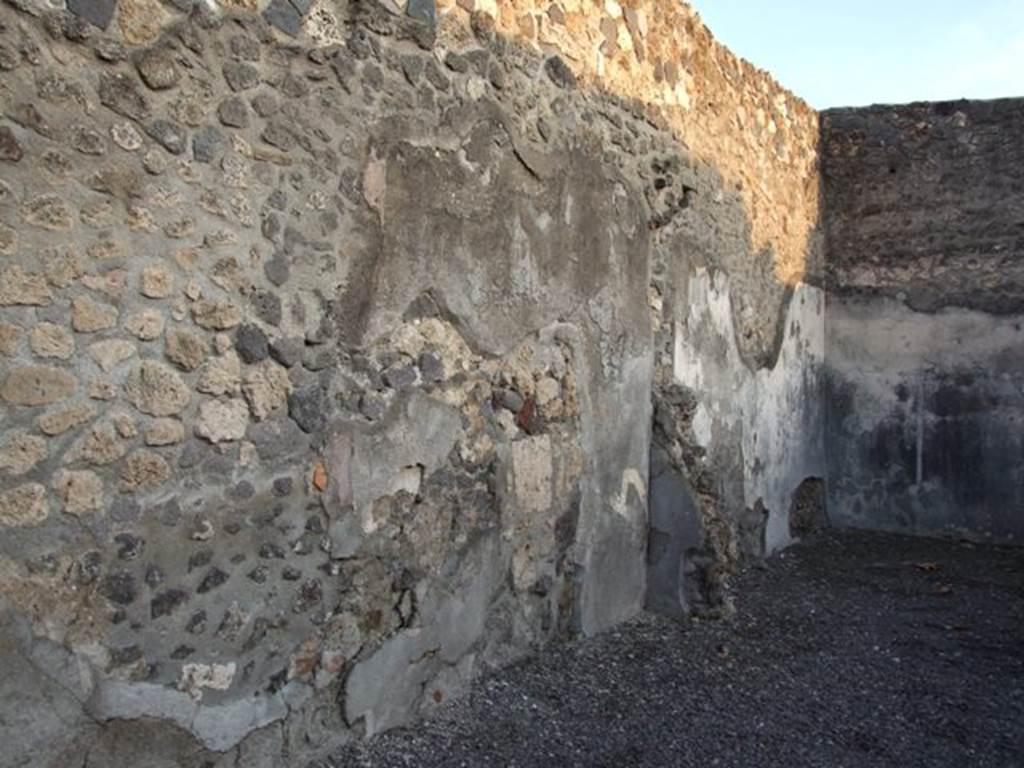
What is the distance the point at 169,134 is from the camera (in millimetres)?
2188

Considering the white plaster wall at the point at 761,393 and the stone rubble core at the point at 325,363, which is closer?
the stone rubble core at the point at 325,363

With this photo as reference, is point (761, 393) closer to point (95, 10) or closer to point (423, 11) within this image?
point (423, 11)

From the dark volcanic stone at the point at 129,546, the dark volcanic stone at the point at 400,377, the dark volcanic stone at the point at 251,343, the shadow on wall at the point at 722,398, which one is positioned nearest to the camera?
the dark volcanic stone at the point at 129,546

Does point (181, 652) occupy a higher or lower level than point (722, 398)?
lower

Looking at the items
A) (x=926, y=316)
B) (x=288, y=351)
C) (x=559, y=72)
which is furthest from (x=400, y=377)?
(x=926, y=316)

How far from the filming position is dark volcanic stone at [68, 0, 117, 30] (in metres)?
2.00

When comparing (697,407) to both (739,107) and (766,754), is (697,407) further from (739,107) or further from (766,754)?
(766,754)

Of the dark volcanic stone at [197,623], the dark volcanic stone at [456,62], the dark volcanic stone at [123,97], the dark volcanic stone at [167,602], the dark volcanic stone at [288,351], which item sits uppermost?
the dark volcanic stone at [456,62]

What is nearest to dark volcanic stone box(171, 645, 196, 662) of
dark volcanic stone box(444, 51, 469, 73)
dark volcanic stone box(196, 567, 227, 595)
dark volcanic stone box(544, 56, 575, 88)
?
dark volcanic stone box(196, 567, 227, 595)

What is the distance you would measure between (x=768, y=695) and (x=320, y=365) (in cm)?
193

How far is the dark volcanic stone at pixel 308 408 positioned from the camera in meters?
2.50

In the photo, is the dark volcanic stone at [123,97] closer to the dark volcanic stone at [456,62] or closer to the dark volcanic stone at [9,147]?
the dark volcanic stone at [9,147]

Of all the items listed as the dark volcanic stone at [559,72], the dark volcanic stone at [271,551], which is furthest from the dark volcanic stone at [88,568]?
the dark volcanic stone at [559,72]

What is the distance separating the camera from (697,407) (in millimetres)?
4668
